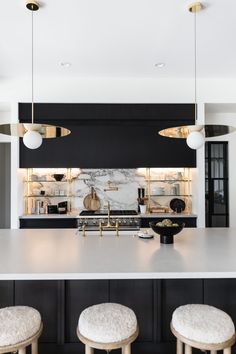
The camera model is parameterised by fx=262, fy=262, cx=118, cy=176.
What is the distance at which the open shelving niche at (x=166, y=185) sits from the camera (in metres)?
4.71

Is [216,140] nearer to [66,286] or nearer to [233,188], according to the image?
[233,188]

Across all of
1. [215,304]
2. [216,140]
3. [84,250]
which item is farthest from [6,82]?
[215,304]

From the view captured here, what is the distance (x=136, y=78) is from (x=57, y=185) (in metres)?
2.30

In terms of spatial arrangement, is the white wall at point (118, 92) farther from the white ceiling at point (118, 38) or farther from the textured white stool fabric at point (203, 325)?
the textured white stool fabric at point (203, 325)

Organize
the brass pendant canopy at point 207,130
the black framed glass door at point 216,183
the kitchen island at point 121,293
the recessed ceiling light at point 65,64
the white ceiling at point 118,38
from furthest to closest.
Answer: the black framed glass door at point 216,183 < the recessed ceiling light at point 65,64 < the brass pendant canopy at point 207,130 < the white ceiling at point 118,38 < the kitchen island at point 121,293

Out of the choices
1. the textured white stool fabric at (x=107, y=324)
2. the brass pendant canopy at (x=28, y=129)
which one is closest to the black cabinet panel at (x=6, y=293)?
the textured white stool fabric at (x=107, y=324)

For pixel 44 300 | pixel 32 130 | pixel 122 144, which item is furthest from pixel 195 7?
pixel 44 300

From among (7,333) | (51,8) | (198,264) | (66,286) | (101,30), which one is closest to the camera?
(7,333)

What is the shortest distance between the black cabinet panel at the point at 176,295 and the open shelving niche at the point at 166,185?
2.71 m

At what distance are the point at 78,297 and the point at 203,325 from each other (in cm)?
93

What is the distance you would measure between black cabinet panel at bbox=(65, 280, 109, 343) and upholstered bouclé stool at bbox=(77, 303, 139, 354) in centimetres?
39

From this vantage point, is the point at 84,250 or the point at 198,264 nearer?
the point at 198,264

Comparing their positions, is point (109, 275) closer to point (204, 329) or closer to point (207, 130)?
point (204, 329)

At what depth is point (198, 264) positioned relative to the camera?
1.63m
